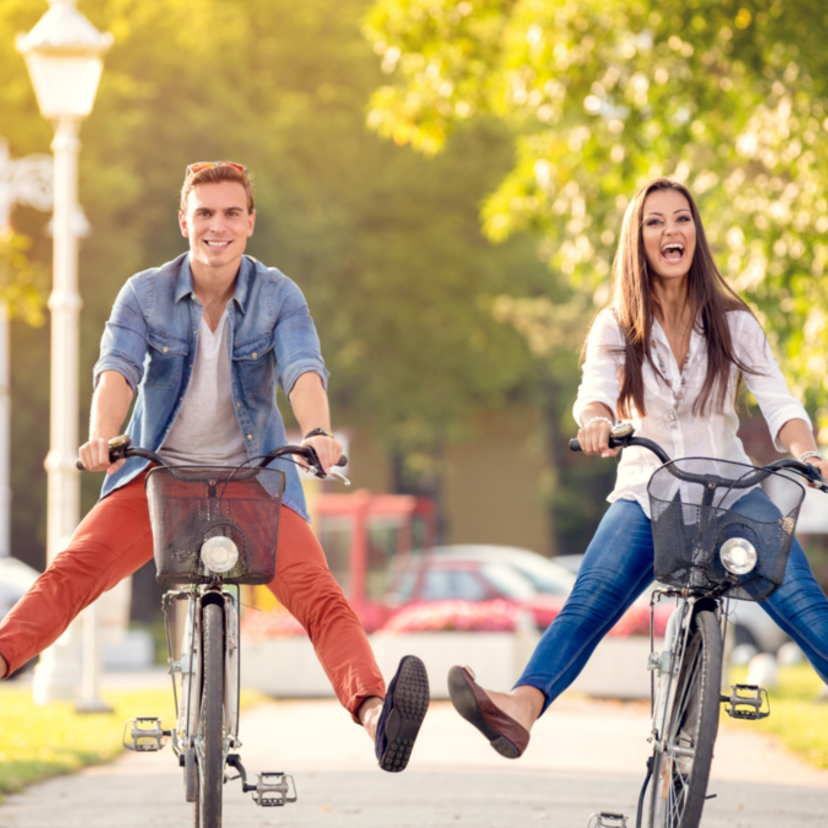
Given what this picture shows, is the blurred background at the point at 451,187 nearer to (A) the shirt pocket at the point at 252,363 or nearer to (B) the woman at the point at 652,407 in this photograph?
(B) the woman at the point at 652,407

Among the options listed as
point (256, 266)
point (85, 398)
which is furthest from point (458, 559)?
point (256, 266)

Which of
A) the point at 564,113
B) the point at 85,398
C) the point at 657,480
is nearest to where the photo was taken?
the point at 657,480

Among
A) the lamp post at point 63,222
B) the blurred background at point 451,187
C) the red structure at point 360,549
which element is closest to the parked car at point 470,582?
the red structure at point 360,549

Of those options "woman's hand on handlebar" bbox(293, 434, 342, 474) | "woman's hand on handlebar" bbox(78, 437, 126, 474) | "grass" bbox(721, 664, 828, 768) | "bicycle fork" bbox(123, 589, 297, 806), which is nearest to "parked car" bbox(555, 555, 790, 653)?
"grass" bbox(721, 664, 828, 768)

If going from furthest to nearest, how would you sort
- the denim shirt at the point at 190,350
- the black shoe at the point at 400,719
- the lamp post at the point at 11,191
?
the lamp post at the point at 11,191 → the denim shirt at the point at 190,350 → the black shoe at the point at 400,719

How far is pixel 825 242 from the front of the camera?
30.8 feet

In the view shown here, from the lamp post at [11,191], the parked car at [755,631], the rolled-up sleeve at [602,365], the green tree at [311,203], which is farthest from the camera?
the green tree at [311,203]

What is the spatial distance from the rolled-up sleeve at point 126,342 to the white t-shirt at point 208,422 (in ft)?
0.57

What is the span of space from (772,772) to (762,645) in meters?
14.4

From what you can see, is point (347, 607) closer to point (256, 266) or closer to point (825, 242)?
point (256, 266)

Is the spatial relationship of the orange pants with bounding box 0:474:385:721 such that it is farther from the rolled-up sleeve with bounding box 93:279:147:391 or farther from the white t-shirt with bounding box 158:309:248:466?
the rolled-up sleeve with bounding box 93:279:147:391

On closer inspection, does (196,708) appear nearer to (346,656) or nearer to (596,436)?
(346,656)

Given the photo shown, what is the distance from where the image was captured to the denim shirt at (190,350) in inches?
179

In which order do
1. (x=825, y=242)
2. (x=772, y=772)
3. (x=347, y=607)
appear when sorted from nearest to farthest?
(x=347, y=607) < (x=772, y=772) < (x=825, y=242)
